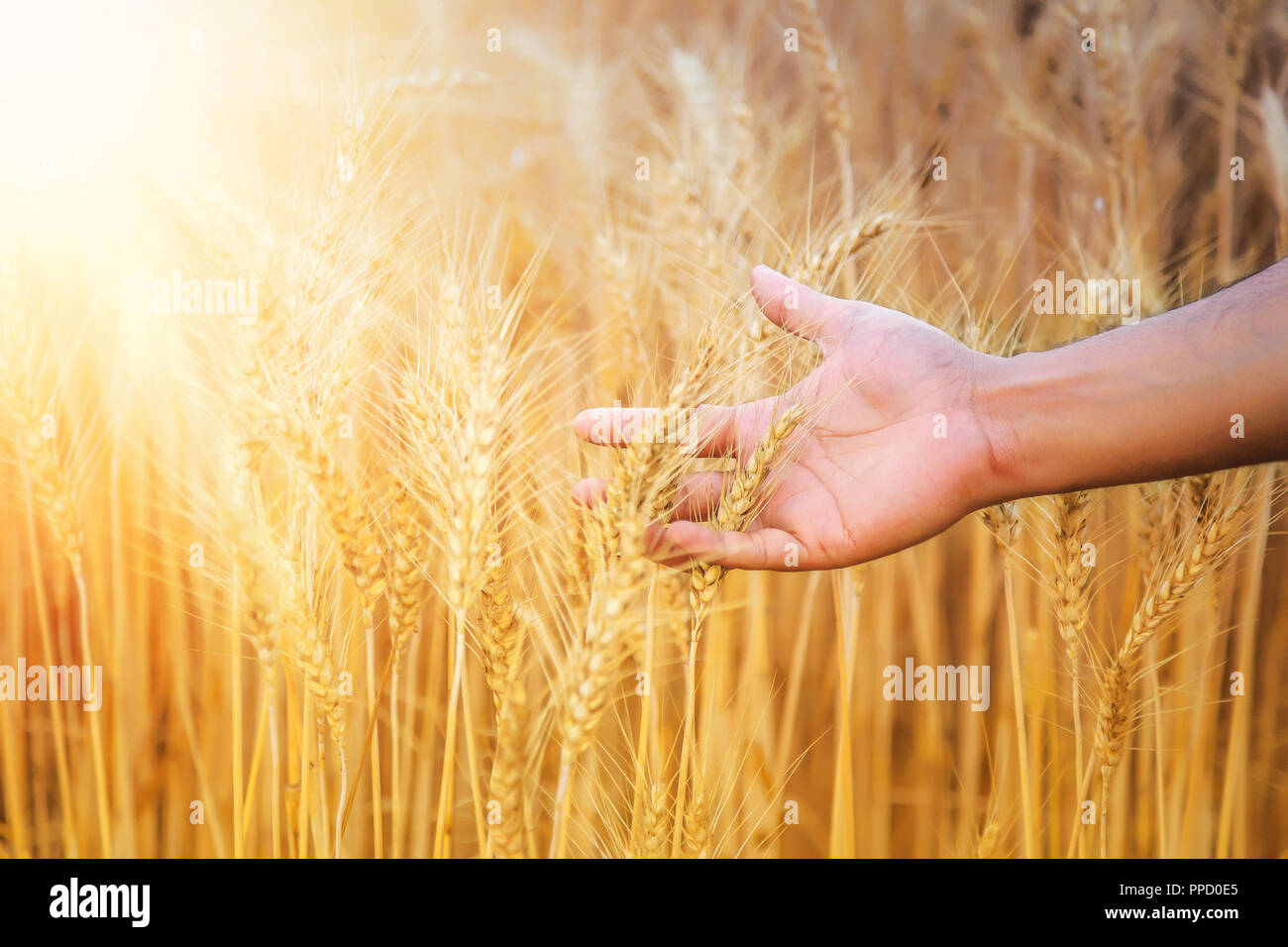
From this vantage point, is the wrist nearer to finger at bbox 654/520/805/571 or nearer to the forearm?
the forearm

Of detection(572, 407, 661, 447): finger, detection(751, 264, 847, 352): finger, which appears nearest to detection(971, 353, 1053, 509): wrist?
detection(751, 264, 847, 352): finger

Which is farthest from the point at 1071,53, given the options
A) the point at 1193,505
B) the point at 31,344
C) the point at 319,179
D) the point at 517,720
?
the point at 31,344

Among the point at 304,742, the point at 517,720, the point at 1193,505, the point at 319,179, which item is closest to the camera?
the point at 517,720

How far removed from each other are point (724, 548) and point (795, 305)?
0.39 m

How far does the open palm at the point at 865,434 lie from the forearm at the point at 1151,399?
53 millimetres

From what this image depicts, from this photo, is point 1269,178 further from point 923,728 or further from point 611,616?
point 611,616

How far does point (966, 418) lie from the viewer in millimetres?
1187

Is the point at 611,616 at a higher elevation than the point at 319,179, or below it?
below

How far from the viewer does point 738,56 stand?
1380 mm

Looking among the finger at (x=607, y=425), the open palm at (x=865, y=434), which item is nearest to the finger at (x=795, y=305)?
the open palm at (x=865, y=434)

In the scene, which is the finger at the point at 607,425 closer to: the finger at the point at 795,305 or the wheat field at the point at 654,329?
the wheat field at the point at 654,329

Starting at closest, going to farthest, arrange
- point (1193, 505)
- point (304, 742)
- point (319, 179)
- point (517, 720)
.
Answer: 1. point (517, 720)
2. point (304, 742)
3. point (1193, 505)
4. point (319, 179)

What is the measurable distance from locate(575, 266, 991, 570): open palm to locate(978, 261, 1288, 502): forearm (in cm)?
5
